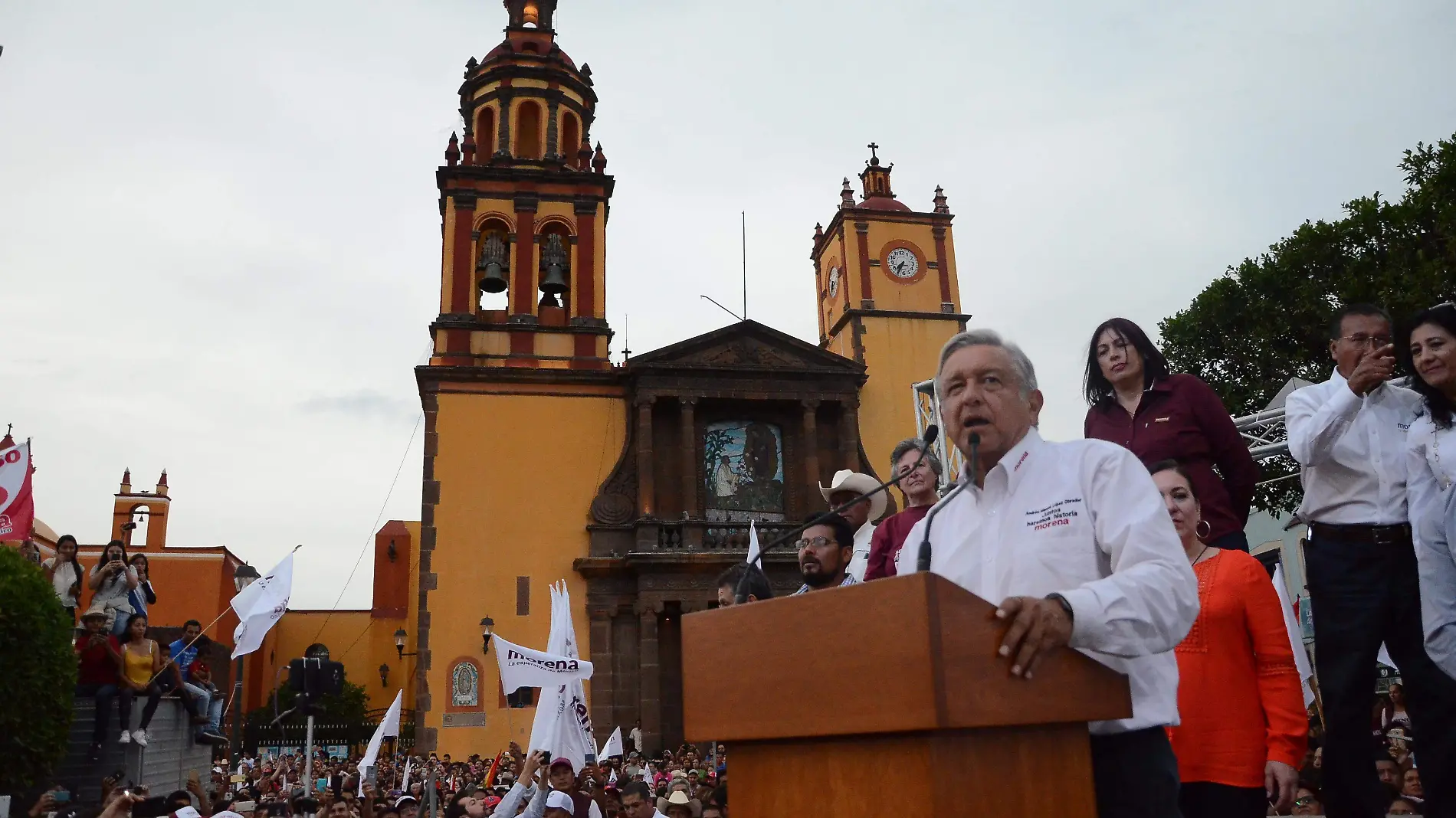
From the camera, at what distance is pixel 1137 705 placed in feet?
7.07

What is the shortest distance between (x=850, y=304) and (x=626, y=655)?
33.5 feet

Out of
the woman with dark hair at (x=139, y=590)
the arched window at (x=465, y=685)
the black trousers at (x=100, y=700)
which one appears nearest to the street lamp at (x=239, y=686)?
the woman with dark hair at (x=139, y=590)

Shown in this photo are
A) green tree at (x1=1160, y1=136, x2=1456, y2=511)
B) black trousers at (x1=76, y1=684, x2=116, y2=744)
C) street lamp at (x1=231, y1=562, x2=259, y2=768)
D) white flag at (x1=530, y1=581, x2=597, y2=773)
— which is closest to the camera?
white flag at (x1=530, y1=581, x2=597, y2=773)

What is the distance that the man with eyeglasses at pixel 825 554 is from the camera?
425 centimetres

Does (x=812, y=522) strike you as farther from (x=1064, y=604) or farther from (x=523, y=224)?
(x=523, y=224)

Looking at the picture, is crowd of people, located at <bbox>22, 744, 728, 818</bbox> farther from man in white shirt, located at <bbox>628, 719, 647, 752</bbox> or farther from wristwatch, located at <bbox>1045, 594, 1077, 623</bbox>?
man in white shirt, located at <bbox>628, 719, 647, 752</bbox>

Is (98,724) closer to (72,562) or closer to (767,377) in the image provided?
(72,562)

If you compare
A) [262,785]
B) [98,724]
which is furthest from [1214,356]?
[98,724]

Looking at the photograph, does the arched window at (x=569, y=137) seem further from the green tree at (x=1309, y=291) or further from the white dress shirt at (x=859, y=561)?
the white dress shirt at (x=859, y=561)

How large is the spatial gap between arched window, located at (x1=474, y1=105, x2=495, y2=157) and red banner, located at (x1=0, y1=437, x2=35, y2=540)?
15909 mm

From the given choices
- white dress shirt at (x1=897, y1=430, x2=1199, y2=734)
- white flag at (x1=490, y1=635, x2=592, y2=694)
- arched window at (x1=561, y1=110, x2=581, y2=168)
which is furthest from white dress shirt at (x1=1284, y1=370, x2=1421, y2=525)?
arched window at (x1=561, y1=110, x2=581, y2=168)

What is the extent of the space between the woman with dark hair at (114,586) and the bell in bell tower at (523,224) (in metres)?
12.9

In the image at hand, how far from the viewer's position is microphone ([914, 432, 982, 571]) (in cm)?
226

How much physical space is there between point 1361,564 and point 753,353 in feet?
71.9
